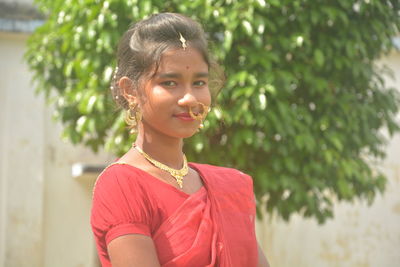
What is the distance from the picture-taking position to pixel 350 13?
5.41m

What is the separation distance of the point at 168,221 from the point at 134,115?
326 mm

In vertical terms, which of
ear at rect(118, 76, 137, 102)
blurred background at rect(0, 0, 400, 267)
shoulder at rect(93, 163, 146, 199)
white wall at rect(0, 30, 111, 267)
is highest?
ear at rect(118, 76, 137, 102)

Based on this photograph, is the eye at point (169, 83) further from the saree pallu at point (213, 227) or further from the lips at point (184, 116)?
the saree pallu at point (213, 227)

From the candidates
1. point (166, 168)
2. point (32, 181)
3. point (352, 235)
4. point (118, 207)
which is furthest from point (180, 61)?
point (352, 235)

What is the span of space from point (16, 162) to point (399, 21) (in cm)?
437

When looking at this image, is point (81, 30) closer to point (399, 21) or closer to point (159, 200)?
point (399, 21)

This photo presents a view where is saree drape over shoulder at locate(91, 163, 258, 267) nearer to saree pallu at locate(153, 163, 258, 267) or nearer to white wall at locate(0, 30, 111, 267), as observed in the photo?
saree pallu at locate(153, 163, 258, 267)

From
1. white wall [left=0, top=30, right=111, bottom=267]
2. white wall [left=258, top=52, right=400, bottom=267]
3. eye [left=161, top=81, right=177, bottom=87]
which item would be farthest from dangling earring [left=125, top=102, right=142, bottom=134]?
white wall [left=258, top=52, right=400, bottom=267]

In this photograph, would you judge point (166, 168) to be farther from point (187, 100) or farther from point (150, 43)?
point (150, 43)

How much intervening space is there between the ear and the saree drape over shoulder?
0.65 feet

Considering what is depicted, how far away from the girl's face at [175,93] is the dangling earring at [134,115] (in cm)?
4

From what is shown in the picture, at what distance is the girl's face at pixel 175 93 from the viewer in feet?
7.11

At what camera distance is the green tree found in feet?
16.4

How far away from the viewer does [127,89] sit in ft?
7.48
